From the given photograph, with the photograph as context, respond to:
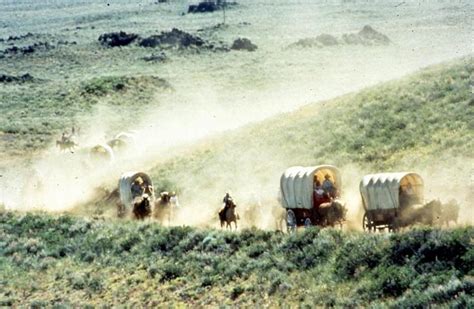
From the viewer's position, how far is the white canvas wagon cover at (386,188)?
2670 centimetres

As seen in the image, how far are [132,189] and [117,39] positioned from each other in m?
105

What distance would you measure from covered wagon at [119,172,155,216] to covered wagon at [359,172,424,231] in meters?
14.8

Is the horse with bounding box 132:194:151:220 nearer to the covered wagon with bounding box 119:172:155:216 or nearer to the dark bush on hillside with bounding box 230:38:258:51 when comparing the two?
the covered wagon with bounding box 119:172:155:216

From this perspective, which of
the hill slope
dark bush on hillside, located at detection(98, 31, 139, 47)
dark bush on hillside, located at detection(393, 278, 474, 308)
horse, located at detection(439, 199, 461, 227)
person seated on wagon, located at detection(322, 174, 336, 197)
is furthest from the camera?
dark bush on hillside, located at detection(98, 31, 139, 47)

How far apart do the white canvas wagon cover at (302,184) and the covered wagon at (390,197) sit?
239 centimetres

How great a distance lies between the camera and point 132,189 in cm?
3997

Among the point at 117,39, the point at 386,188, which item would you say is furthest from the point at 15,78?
the point at 386,188

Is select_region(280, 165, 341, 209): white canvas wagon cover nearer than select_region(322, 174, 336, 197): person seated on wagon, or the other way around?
select_region(280, 165, 341, 209): white canvas wagon cover

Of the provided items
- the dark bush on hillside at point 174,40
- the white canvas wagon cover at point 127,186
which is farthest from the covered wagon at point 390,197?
the dark bush on hillside at point 174,40

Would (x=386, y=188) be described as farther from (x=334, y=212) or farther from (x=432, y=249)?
(x=432, y=249)

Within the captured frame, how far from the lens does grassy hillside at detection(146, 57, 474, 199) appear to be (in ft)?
A: 124

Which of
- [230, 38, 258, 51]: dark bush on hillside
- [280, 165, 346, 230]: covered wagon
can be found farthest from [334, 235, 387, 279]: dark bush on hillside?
[230, 38, 258, 51]: dark bush on hillside

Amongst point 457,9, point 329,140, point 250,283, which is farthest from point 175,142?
point 457,9

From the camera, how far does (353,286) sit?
20000mm
